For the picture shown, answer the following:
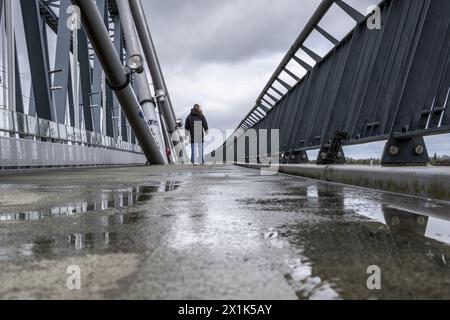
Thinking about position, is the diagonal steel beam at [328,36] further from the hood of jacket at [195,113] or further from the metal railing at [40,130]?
the metal railing at [40,130]

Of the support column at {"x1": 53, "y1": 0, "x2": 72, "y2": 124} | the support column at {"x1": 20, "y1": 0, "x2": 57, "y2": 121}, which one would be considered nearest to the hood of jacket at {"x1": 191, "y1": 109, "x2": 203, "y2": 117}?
the support column at {"x1": 20, "y1": 0, "x2": 57, "y2": 121}

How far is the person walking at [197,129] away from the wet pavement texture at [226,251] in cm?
1222

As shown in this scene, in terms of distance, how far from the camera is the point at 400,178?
387cm

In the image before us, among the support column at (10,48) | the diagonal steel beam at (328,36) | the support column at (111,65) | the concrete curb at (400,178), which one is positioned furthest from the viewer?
the support column at (10,48)

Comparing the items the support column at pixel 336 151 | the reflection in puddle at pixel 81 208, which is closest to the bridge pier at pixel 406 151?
the support column at pixel 336 151

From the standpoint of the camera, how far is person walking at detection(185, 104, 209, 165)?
15.1 m

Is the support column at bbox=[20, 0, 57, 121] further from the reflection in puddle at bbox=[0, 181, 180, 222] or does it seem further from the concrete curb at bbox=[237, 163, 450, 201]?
the reflection in puddle at bbox=[0, 181, 180, 222]

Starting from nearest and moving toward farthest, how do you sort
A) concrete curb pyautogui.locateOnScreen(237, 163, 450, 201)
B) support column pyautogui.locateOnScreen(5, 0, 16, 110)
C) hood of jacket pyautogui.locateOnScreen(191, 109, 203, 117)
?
concrete curb pyautogui.locateOnScreen(237, 163, 450, 201), support column pyautogui.locateOnScreen(5, 0, 16, 110), hood of jacket pyautogui.locateOnScreen(191, 109, 203, 117)

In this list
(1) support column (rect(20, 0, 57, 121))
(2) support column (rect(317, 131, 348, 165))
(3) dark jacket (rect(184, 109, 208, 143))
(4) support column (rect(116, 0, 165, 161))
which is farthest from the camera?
(4) support column (rect(116, 0, 165, 161))

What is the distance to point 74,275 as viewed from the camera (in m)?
1.27

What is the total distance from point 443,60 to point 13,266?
4716mm

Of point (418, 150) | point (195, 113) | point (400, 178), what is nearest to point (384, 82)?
point (418, 150)

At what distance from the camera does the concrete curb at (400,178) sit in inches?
130
